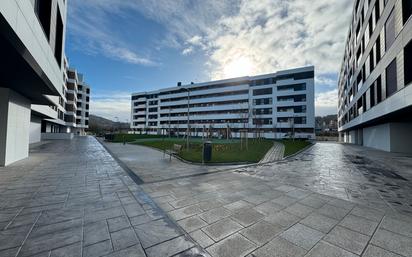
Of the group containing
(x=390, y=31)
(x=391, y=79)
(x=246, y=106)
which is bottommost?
(x=391, y=79)

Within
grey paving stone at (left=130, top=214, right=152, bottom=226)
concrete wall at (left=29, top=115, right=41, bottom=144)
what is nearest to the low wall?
concrete wall at (left=29, top=115, right=41, bottom=144)

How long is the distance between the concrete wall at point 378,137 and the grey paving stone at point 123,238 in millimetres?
27315

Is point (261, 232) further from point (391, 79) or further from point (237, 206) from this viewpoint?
point (391, 79)

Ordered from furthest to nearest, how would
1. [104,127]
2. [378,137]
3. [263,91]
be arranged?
[104,127] → [263,91] → [378,137]

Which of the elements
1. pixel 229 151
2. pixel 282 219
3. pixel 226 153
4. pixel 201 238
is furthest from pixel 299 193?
pixel 229 151

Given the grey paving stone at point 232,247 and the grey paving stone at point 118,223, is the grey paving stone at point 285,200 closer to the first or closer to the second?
the grey paving stone at point 232,247

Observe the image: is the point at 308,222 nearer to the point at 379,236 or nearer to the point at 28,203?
the point at 379,236

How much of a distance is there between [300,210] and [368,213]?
1.57 meters

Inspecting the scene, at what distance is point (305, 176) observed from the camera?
27.7 ft

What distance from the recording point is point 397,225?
390cm

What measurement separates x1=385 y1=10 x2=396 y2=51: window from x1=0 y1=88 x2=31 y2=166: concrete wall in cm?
2646

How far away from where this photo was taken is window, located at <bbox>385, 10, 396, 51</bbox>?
14.7 m

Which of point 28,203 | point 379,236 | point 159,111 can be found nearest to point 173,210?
point 28,203

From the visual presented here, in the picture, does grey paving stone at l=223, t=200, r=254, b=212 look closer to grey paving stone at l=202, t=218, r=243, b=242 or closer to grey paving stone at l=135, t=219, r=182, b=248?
grey paving stone at l=202, t=218, r=243, b=242
